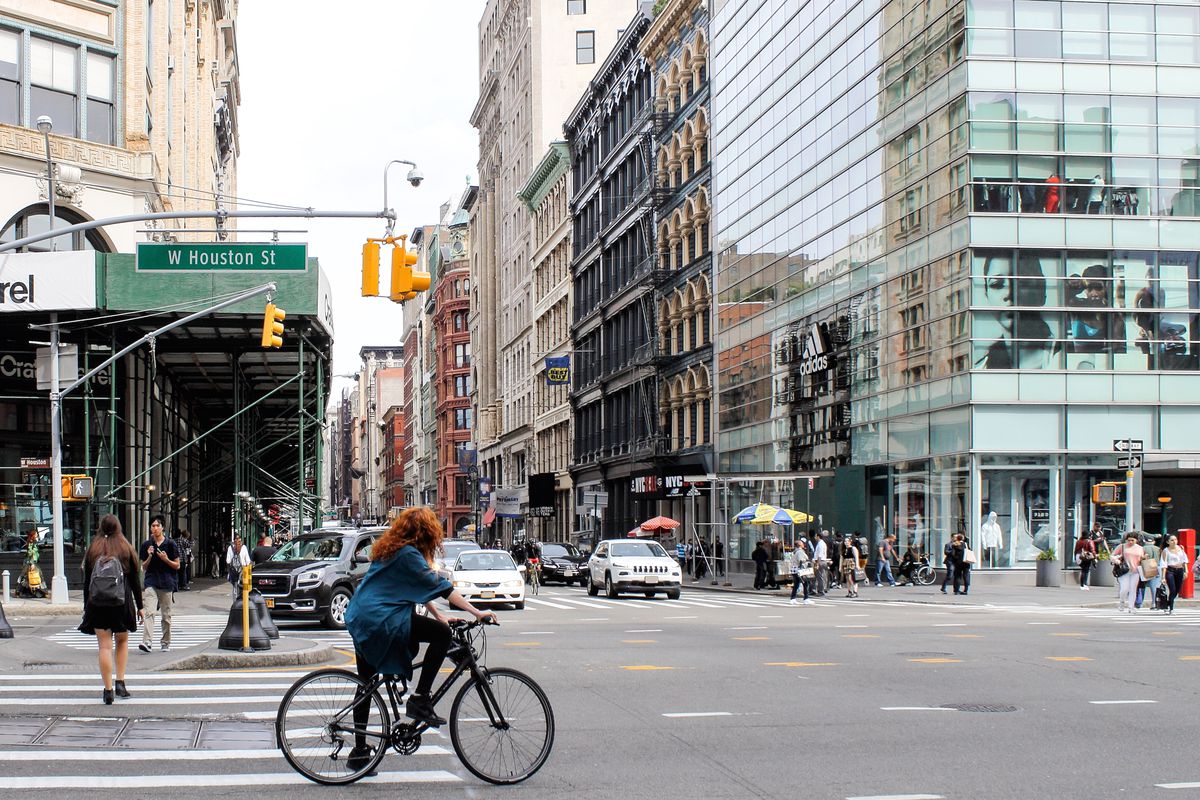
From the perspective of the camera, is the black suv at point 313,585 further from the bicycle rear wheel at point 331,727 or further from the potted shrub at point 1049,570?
the potted shrub at point 1049,570

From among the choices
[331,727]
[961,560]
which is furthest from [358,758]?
[961,560]

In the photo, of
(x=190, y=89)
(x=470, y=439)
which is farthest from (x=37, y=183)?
(x=470, y=439)

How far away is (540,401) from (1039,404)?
198ft

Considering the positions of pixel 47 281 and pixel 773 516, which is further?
pixel 773 516

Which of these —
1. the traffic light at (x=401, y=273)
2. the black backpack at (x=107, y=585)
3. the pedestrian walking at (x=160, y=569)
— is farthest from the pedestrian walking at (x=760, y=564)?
the black backpack at (x=107, y=585)

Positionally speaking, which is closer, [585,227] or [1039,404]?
[1039,404]

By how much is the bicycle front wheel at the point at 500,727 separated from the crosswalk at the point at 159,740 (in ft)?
1.14

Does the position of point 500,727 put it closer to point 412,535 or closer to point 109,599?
point 412,535

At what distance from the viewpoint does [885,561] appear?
43531mm

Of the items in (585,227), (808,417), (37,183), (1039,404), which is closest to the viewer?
(37,183)

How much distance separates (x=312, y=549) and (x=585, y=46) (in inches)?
3129

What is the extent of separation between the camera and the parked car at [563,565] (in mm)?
50281

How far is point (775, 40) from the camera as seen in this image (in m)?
58.1

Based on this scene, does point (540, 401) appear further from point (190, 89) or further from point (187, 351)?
point (187, 351)
